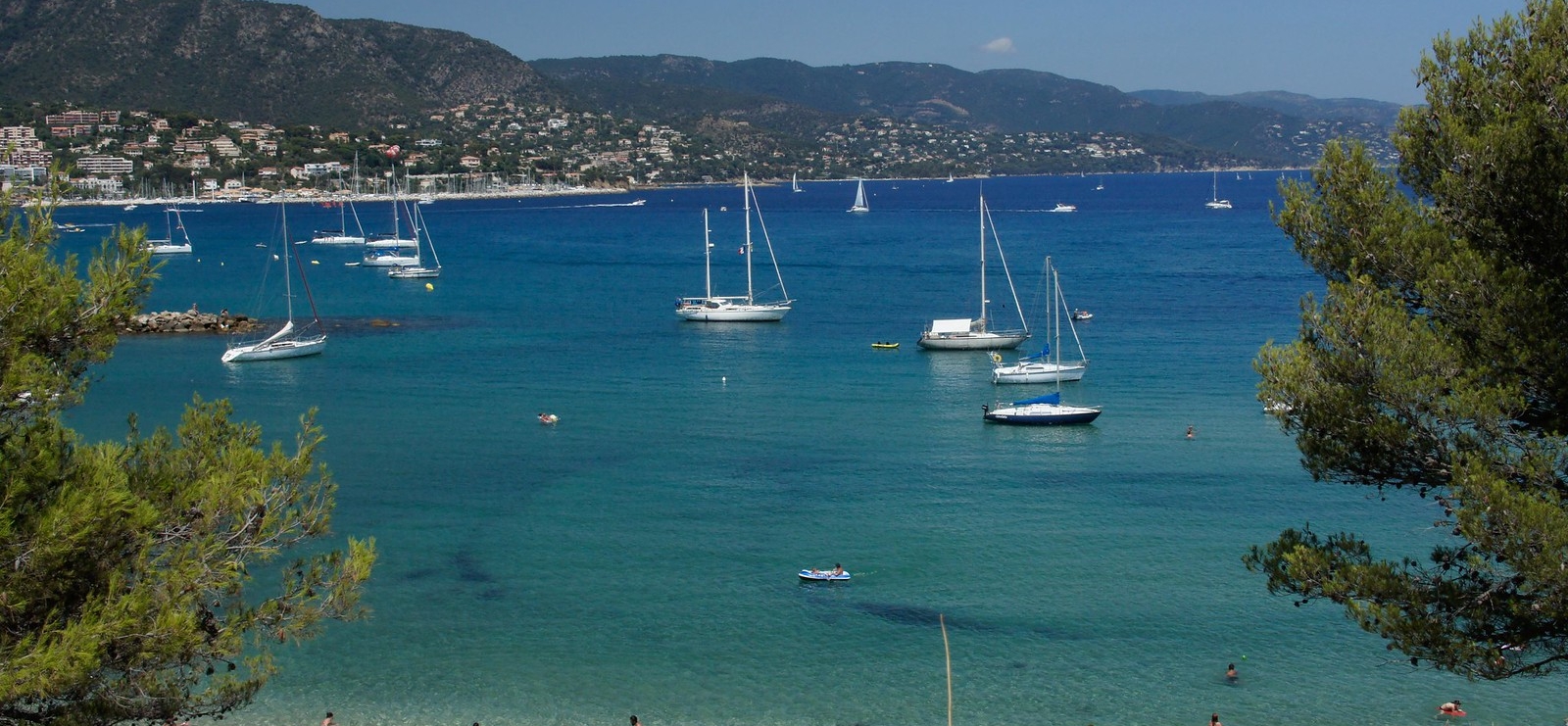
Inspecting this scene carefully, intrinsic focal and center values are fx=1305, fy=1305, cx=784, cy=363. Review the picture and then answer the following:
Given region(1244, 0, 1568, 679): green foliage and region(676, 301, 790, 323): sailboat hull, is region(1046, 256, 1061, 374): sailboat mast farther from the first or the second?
region(1244, 0, 1568, 679): green foliage

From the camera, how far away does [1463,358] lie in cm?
907

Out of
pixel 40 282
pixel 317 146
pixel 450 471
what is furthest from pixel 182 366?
pixel 317 146

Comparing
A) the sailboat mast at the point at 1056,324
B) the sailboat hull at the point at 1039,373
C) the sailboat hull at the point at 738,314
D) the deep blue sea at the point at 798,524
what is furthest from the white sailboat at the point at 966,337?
the sailboat hull at the point at 738,314

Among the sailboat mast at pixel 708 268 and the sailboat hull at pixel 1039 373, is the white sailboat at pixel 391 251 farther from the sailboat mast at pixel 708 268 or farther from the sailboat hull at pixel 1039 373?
the sailboat hull at pixel 1039 373

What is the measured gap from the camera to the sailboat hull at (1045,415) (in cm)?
3441

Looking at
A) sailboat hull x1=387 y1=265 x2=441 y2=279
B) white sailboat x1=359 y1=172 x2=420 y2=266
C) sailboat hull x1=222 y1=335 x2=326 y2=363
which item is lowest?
sailboat hull x1=222 y1=335 x2=326 y2=363

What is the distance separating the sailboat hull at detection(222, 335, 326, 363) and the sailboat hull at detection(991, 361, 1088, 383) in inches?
962

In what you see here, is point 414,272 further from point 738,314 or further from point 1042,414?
point 1042,414

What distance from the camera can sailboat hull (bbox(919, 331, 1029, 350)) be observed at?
4694 cm

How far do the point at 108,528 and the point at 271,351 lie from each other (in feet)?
134

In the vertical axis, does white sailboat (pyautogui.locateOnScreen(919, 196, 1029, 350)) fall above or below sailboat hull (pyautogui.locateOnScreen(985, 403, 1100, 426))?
above

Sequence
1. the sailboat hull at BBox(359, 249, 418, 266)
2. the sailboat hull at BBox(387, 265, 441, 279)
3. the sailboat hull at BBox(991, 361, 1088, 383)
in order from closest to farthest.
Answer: the sailboat hull at BBox(991, 361, 1088, 383) < the sailboat hull at BBox(387, 265, 441, 279) < the sailboat hull at BBox(359, 249, 418, 266)

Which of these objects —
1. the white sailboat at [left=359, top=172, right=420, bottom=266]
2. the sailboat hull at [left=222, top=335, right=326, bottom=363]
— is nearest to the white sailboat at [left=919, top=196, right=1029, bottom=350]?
the sailboat hull at [left=222, top=335, right=326, bottom=363]

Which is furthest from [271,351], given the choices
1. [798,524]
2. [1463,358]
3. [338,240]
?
[338,240]
